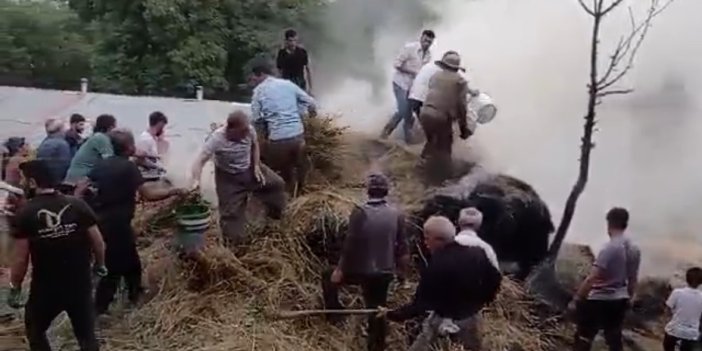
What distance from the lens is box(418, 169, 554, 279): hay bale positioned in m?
9.28

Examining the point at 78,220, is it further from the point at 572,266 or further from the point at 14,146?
the point at 572,266

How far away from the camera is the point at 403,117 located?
436 inches

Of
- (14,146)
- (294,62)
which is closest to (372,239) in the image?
(294,62)

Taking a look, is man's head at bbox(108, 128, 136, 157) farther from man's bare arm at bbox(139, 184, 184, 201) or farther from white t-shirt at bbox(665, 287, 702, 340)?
white t-shirt at bbox(665, 287, 702, 340)

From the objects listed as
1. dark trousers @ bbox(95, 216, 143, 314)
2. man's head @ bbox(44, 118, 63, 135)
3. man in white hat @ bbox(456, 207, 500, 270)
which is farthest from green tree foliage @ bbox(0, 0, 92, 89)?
man in white hat @ bbox(456, 207, 500, 270)

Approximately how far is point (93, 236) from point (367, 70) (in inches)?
455

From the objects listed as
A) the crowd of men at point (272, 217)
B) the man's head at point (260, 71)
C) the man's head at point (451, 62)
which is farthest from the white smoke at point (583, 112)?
the man's head at point (260, 71)

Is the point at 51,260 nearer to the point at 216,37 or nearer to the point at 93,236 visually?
the point at 93,236

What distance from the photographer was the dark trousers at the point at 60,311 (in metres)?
6.14

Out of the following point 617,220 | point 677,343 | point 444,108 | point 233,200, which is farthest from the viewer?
point 444,108

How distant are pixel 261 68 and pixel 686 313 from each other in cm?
408

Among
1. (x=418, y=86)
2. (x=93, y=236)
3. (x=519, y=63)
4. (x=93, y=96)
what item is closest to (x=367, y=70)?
(x=519, y=63)

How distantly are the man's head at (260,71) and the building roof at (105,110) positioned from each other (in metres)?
5.41

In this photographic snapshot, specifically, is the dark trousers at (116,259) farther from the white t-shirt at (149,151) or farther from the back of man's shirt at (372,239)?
the back of man's shirt at (372,239)
